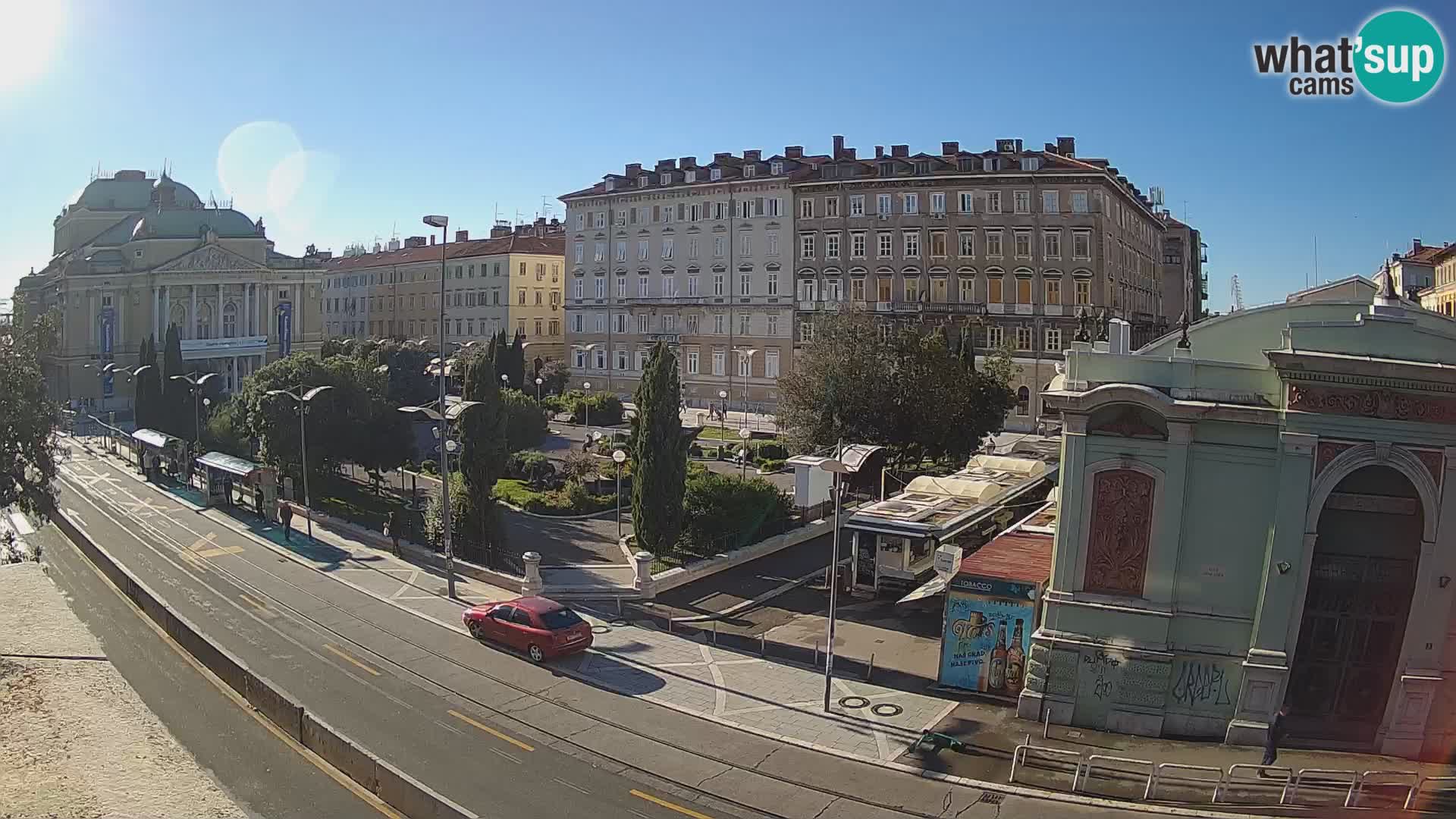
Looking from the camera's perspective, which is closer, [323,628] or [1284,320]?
[1284,320]

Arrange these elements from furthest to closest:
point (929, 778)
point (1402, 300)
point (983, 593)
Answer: point (983, 593)
point (1402, 300)
point (929, 778)

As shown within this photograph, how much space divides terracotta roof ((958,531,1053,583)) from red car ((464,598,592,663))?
898 cm

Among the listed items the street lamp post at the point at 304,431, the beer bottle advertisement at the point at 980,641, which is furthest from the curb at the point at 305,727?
the street lamp post at the point at 304,431

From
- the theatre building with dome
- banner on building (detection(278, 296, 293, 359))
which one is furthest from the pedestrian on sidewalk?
banner on building (detection(278, 296, 293, 359))

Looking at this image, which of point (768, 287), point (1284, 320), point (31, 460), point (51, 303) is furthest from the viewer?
point (51, 303)

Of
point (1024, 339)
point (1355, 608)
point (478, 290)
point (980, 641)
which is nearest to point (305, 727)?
point (980, 641)

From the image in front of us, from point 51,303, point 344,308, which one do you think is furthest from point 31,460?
point 344,308

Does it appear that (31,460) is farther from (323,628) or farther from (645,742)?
(645,742)

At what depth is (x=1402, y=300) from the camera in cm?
1906

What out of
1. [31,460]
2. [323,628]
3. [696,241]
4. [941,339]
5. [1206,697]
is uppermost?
[696,241]

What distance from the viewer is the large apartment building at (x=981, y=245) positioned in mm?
62625

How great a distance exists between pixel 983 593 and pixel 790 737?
528cm

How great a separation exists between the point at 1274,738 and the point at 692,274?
60910mm

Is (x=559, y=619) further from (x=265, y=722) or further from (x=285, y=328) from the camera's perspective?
(x=285, y=328)
